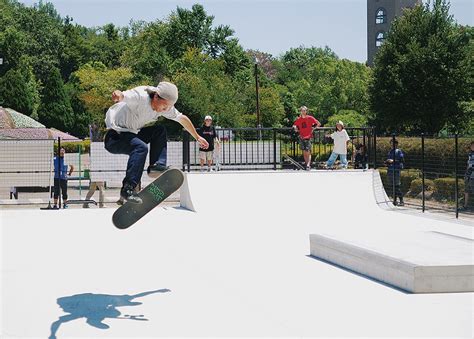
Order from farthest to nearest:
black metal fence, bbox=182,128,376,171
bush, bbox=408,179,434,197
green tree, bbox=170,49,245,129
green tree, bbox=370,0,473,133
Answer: green tree, bbox=170,49,245,129 → green tree, bbox=370,0,473,133 → bush, bbox=408,179,434,197 → black metal fence, bbox=182,128,376,171

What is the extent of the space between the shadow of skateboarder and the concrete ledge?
230 centimetres

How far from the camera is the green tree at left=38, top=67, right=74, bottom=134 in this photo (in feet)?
242

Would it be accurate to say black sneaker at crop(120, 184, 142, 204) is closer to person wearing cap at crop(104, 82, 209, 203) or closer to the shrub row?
person wearing cap at crop(104, 82, 209, 203)

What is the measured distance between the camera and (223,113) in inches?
2307

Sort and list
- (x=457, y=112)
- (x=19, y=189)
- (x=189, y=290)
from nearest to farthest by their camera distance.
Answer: (x=189, y=290)
(x=19, y=189)
(x=457, y=112)

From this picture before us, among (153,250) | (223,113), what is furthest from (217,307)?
(223,113)

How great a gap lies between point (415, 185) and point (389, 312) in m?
15.7

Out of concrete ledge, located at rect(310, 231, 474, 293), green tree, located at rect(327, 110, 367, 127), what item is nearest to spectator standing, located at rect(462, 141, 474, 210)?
concrete ledge, located at rect(310, 231, 474, 293)

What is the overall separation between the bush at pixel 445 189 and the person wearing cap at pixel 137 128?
1316 cm

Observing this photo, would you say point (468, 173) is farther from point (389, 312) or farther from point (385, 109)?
point (385, 109)

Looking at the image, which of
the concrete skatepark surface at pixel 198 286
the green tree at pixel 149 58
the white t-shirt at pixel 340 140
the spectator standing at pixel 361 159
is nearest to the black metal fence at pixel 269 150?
Answer: the spectator standing at pixel 361 159

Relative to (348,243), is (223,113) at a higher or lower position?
higher

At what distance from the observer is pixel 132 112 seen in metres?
7.36

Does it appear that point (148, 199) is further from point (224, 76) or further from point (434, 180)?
point (224, 76)
